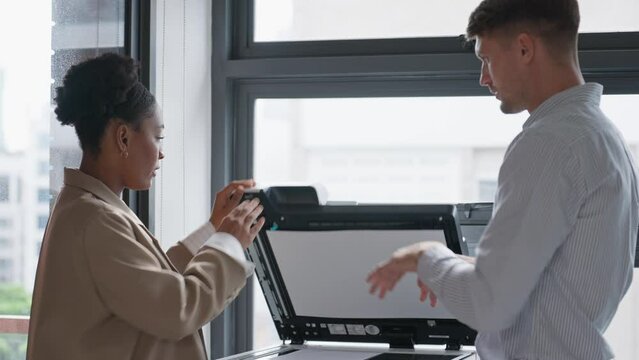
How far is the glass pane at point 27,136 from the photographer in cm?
226

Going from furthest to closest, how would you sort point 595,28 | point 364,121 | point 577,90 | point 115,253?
point 364,121 < point 595,28 < point 115,253 < point 577,90

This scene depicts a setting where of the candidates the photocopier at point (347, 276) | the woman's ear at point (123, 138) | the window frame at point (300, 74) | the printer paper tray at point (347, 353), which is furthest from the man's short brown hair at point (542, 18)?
the window frame at point (300, 74)

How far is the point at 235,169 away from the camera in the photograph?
313cm

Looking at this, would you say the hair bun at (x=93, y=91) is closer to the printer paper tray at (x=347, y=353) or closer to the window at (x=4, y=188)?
the window at (x=4, y=188)

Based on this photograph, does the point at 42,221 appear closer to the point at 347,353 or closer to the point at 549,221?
the point at 347,353

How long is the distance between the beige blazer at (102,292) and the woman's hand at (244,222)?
0.18 metres

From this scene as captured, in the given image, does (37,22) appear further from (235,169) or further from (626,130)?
(626,130)

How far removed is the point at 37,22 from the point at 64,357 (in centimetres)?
86

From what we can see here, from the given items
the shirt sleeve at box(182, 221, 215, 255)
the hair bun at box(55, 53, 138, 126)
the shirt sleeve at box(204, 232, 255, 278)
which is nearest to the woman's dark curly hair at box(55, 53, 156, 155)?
the hair bun at box(55, 53, 138, 126)

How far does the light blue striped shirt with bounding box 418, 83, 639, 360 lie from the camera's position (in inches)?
63.2

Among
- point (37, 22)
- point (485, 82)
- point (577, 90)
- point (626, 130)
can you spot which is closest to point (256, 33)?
point (37, 22)

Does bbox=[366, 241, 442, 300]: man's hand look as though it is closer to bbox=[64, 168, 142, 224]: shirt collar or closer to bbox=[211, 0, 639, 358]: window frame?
bbox=[64, 168, 142, 224]: shirt collar

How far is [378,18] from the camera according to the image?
9.89 ft

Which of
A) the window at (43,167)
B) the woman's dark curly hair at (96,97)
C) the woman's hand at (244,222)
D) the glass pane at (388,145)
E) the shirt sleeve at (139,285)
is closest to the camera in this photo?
the shirt sleeve at (139,285)
